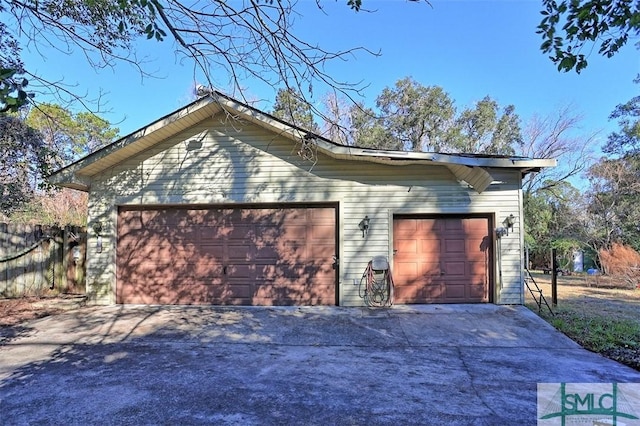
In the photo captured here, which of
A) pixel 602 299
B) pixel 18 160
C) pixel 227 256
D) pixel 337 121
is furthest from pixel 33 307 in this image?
pixel 602 299

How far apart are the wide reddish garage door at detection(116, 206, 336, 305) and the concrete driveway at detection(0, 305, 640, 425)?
0.68 metres

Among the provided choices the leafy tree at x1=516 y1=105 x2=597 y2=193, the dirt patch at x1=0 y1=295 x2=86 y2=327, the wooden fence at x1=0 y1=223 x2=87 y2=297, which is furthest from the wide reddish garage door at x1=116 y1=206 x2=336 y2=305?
the leafy tree at x1=516 y1=105 x2=597 y2=193

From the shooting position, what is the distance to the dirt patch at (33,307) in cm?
702

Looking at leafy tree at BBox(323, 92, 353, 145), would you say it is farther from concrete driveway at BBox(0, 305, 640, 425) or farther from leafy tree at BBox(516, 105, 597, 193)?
leafy tree at BBox(516, 105, 597, 193)

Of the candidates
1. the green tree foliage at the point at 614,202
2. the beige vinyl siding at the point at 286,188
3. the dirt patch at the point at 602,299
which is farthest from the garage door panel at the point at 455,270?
the green tree foliage at the point at 614,202

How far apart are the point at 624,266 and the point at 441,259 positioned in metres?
8.68

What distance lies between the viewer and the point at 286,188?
26.3 feet

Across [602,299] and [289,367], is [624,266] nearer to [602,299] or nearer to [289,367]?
[602,299]

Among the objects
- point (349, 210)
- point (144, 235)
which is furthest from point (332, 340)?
point (144, 235)

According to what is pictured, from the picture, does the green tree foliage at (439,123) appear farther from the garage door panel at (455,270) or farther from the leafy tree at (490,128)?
the garage door panel at (455,270)

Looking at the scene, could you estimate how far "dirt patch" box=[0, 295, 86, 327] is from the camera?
7.02 meters

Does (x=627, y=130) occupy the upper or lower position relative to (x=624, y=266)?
upper

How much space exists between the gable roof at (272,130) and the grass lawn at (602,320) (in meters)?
2.91

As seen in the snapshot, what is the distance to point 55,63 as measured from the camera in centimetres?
521
